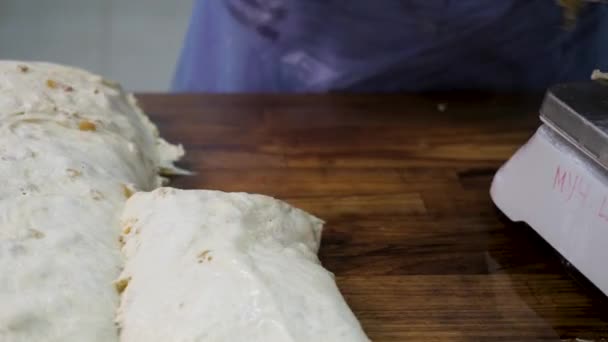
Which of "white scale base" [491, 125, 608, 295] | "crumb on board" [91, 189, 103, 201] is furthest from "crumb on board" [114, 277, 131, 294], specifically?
"white scale base" [491, 125, 608, 295]

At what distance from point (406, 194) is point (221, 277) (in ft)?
1.51

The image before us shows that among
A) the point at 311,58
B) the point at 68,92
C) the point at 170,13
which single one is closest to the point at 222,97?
the point at 311,58

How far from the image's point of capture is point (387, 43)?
137 centimetres

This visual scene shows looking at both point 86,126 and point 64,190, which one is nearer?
point 64,190

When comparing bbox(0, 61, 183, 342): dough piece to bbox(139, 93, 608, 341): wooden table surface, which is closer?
bbox(0, 61, 183, 342): dough piece

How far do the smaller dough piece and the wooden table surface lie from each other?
132 millimetres

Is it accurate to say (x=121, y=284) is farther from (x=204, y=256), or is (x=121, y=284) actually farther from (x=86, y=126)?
(x=86, y=126)

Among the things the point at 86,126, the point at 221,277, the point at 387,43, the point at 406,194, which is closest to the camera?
the point at 221,277

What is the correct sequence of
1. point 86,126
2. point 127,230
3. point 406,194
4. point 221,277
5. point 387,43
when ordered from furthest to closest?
point 387,43, point 406,194, point 86,126, point 127,230, point 221,277

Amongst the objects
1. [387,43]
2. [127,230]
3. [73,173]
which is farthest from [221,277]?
[387,43]

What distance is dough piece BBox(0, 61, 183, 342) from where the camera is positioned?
2.35 ft

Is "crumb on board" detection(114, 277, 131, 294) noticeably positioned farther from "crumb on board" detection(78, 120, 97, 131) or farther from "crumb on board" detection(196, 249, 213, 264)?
"crumb on board" detection(78, 120, 97, 131)

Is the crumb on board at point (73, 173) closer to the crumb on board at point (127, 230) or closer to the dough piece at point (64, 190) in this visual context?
the dough piece at point (64, 190)

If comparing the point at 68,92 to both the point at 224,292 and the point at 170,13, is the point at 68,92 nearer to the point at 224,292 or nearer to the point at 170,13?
the point at 224,292
